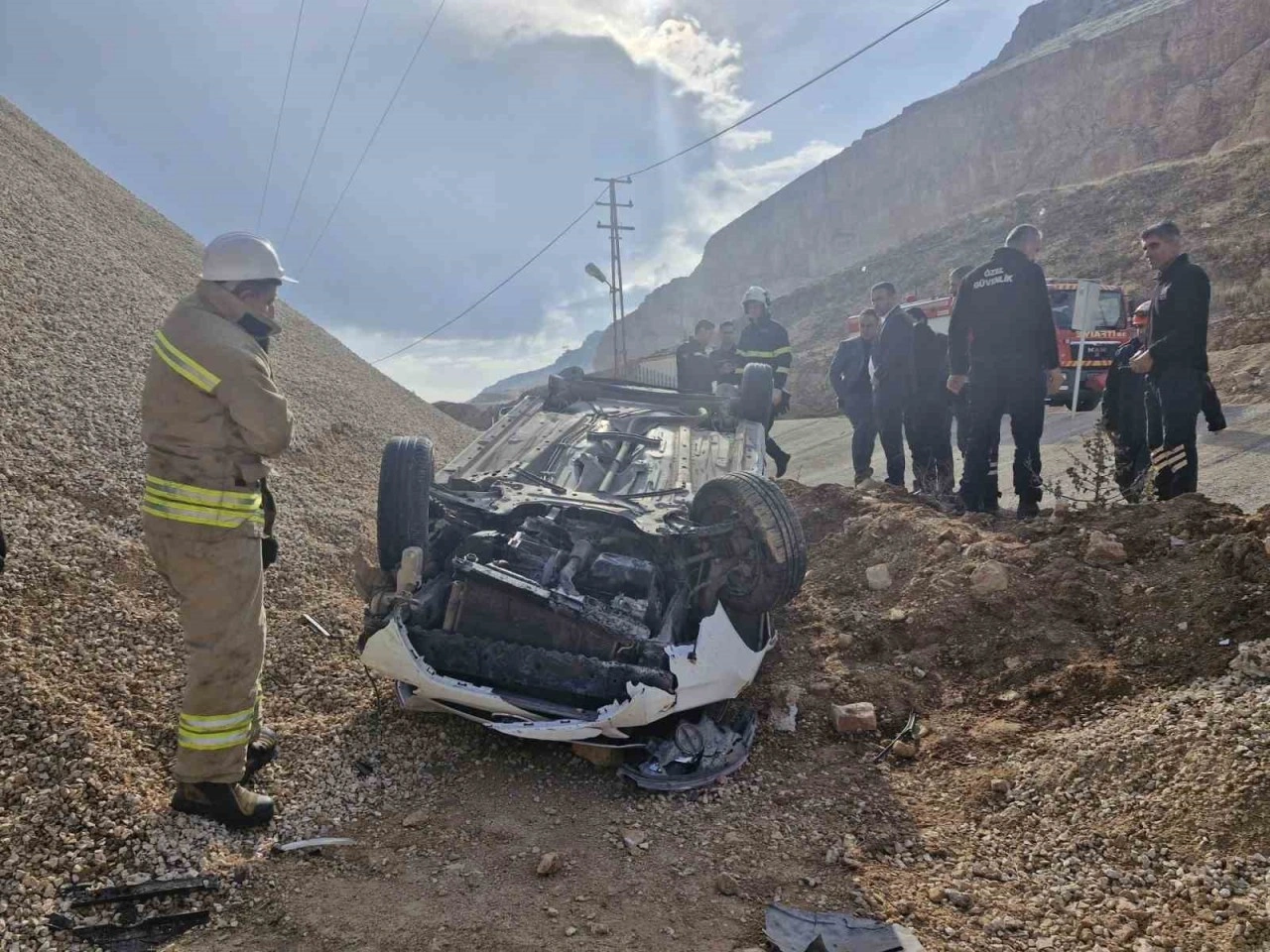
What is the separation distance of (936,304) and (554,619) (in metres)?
13.9

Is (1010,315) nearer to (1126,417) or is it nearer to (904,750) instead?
(1126,417)

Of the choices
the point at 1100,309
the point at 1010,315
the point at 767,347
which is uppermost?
the point at 1100,309

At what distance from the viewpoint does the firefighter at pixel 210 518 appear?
2.66 metres

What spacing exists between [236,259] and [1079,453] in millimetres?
9011

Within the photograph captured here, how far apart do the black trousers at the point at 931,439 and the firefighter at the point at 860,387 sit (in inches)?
30.7

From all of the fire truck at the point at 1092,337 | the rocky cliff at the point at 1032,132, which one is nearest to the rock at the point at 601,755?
the fire truck at the point at 1092,337

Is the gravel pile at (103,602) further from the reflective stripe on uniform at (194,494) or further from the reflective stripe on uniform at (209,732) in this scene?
the reflective stripe on uniform at (194,494)

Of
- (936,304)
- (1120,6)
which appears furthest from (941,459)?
(1120,6)

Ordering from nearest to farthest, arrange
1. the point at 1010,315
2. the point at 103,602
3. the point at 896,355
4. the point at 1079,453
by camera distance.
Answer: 1. the point at 103,602
2. the point at 1010,315
3. the point at 896,355
4. the point at 1079,453

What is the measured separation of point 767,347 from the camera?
7.53m

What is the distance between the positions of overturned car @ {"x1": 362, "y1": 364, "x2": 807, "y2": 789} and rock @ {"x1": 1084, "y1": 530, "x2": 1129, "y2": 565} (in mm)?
1677

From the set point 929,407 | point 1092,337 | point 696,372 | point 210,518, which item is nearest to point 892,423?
point 929,407

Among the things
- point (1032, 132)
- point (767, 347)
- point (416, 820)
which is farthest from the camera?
point (1032, 132)

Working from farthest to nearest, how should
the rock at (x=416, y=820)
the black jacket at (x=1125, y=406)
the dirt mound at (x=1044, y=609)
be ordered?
1. the black jacket at (x=1125, y=406)
2. the dirt mound at (x=1044, y=609)
3. the rock at (x=416, y=820)
